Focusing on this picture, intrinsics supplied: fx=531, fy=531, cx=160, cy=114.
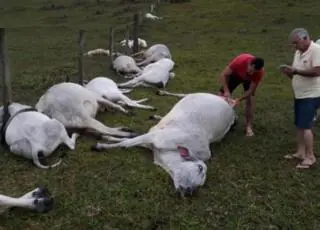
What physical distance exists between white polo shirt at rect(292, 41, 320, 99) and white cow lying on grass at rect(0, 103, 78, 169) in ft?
9.30

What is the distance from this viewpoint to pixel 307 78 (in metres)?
6.05

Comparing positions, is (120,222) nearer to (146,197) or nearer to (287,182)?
(146,197)

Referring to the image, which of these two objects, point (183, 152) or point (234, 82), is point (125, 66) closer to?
point (234, 82)

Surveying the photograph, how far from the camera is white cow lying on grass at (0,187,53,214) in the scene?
16.3 ft

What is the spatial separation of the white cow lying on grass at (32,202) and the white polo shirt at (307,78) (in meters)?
3.06

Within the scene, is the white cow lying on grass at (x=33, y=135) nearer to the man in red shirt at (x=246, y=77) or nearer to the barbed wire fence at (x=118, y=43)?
the man in red shirt at (x=246, y=77)

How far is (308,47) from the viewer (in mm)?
5988

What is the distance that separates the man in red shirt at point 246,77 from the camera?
280 inches

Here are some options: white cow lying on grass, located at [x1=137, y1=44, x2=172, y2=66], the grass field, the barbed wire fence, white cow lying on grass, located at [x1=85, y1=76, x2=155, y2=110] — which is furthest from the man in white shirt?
white cow lying on grass, located at [x1=137, y1=44, x2=172, y2=66]

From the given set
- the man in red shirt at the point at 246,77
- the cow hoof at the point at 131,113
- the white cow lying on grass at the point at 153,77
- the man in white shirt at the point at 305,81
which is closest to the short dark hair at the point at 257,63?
the man in red shirt at the point at 246,77

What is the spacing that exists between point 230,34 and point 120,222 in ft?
45.6

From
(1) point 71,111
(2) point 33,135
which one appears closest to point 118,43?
(1) point 71,111

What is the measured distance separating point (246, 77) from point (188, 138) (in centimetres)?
157

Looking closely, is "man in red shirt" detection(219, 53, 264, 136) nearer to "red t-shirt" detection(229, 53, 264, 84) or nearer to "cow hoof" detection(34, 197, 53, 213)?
"red t-shirt" detection(229, 53, 264, 84)
